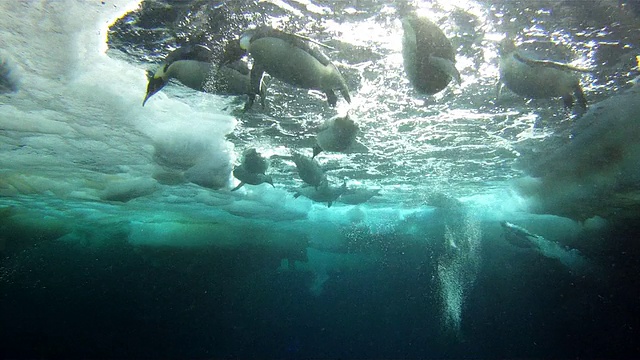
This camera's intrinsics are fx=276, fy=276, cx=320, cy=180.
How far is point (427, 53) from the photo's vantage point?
291 centimetres

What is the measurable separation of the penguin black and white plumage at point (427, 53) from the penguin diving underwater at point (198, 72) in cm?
220

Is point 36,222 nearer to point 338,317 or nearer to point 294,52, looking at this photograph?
point 338,317

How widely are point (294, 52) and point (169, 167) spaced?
9.86 m

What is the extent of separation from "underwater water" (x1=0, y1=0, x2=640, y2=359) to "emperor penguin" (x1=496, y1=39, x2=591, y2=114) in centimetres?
153

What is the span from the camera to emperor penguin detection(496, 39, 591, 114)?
3701mm

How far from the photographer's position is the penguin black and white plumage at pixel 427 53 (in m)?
2.88

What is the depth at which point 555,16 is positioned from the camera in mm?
4945

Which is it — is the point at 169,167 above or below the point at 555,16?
below

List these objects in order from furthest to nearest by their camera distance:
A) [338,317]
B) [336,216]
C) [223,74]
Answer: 1. [338,317]
2. [336,216]
3. [223,74]

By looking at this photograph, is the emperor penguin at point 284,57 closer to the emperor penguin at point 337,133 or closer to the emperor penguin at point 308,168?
the emperor penguin at point 337,133

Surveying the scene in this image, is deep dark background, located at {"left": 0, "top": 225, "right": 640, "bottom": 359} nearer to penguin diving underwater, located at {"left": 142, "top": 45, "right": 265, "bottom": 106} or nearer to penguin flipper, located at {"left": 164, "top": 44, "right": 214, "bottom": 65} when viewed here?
penguin diving underwater, located at {"left": 142, "top": 45, "right": 265, "bottom": 106}

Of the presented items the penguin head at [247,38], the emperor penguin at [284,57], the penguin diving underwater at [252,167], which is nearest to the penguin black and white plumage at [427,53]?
the emperor penguin at [284,57]

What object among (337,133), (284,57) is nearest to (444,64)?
(284,57)

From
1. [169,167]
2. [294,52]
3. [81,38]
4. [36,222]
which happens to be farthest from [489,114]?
[36,222]
